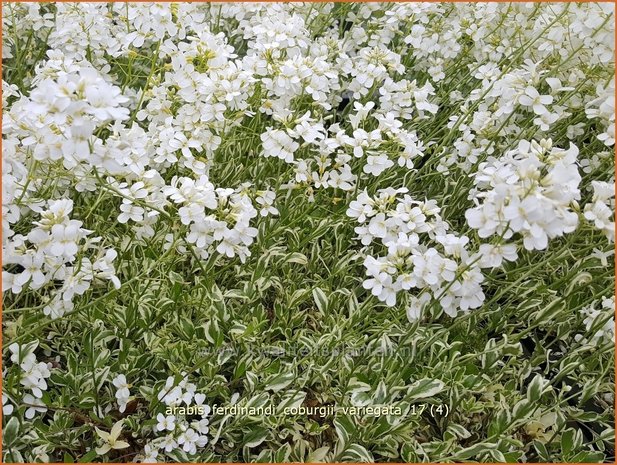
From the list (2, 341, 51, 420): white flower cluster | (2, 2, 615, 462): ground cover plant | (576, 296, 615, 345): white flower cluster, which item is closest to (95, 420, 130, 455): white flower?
(2, 2, 615, 462): ground cover plant

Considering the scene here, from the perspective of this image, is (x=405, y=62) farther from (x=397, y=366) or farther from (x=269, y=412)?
(x=269, y=412)

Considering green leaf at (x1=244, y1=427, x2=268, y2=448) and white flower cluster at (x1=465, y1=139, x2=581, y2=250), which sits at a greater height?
white flower cluster at (x1=465, y1=139, x2=581, y2=250)

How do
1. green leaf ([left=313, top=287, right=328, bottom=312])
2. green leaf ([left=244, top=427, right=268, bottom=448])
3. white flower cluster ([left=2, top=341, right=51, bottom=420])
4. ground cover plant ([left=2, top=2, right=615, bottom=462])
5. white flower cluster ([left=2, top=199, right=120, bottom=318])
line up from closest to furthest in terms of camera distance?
white flower cluster ([left=2, top=199, right=120, bottom=318]), ground cover plant ([left=2, top=2, right=615, bottom=462]), white flower cluster ([left=2, top=341, right=51, bottom=420]), green leaf ([left=244, top=427, right=268, bottom=448]), green leaf ([left=313, top=287, right=328, bottom=312])

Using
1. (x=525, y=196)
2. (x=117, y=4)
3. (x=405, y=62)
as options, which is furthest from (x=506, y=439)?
(x=117, y=4)

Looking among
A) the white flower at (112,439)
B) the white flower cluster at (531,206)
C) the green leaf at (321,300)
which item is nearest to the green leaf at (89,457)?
the white flower at (112,439)

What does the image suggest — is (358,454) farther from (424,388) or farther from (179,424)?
(179,424)

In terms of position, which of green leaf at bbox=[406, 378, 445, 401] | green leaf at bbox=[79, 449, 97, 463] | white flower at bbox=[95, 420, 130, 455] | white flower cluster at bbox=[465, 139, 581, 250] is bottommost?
green leaf at bbox=[79, 449, 97, 463]

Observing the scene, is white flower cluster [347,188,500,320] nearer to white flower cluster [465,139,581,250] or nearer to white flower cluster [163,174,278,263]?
white flower cluster [465,139,581,250]

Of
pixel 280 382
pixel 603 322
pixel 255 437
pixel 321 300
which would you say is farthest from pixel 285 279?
pixel 603 322
